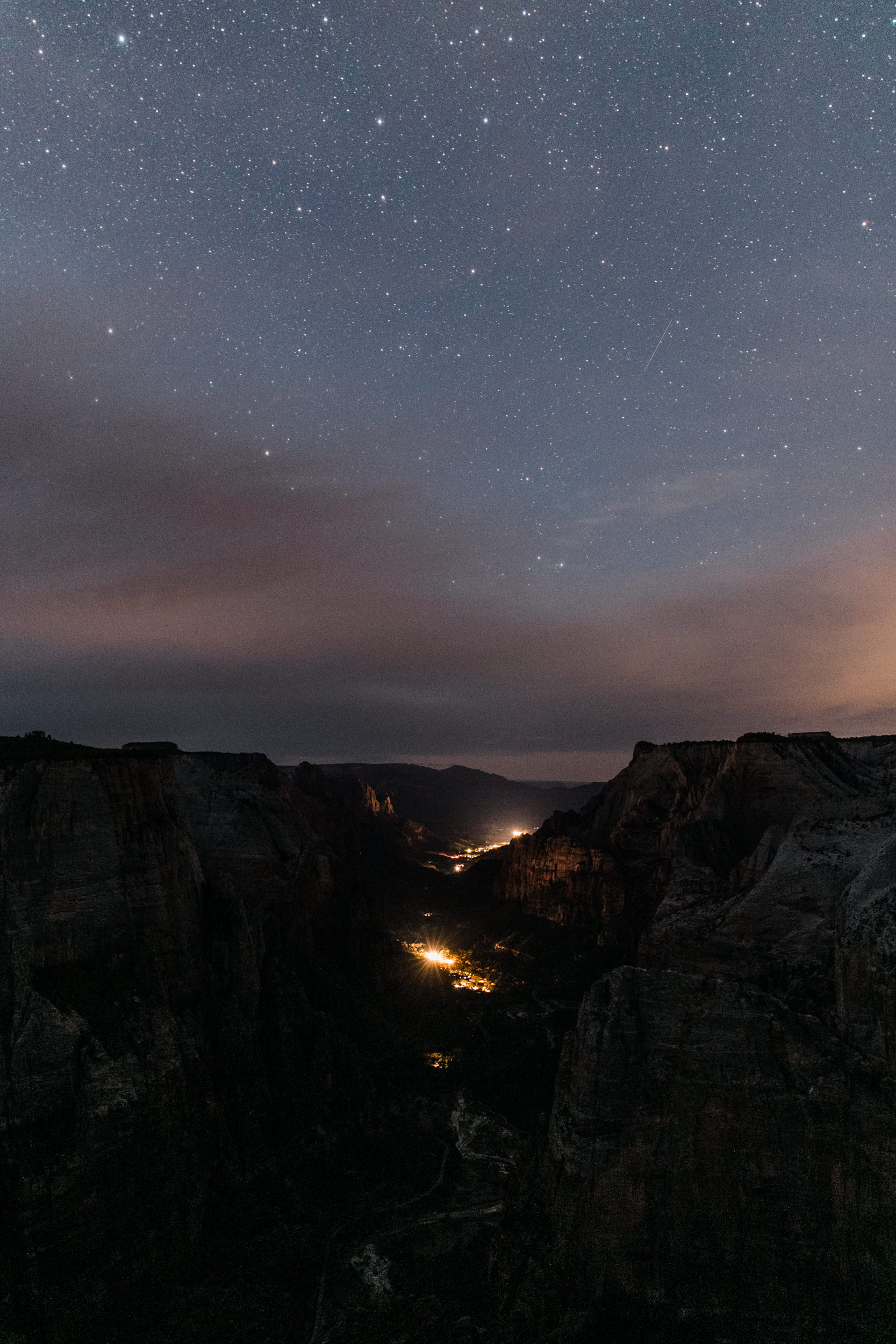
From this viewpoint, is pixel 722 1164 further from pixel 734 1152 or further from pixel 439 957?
pixel 439 957

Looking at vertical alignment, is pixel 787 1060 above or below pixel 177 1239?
above

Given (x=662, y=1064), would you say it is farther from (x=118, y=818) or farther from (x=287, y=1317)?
(x=118, y=818)

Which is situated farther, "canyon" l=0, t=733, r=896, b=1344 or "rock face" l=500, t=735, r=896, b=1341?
"canyon" l=0, t=733, r=896, b=1344

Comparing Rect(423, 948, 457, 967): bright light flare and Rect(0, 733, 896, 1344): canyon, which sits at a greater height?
Rect(0, 733, 896, 1344): canyon

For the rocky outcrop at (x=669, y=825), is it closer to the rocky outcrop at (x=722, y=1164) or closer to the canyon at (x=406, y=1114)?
the canyon at (x=406, y=1114)

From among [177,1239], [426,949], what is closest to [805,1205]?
[177,1239]

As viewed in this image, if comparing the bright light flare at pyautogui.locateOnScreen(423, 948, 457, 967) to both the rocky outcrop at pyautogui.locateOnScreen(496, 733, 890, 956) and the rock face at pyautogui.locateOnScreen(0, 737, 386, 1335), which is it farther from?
the rock face at pyautogui.locateOnScreen(0, 737, 386, 1335)

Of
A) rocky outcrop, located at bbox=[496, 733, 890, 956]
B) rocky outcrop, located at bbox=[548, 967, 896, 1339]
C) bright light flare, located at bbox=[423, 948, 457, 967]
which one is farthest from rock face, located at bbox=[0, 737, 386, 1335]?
bright light flare, located at bbox=[423, 948, 457, 967]

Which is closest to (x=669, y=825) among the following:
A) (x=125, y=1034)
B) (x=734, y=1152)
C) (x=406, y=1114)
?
(x=406, y=1114)

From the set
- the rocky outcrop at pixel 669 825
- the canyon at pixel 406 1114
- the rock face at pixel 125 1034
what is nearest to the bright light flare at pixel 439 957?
the rocky outcrop at pixel 669 825
